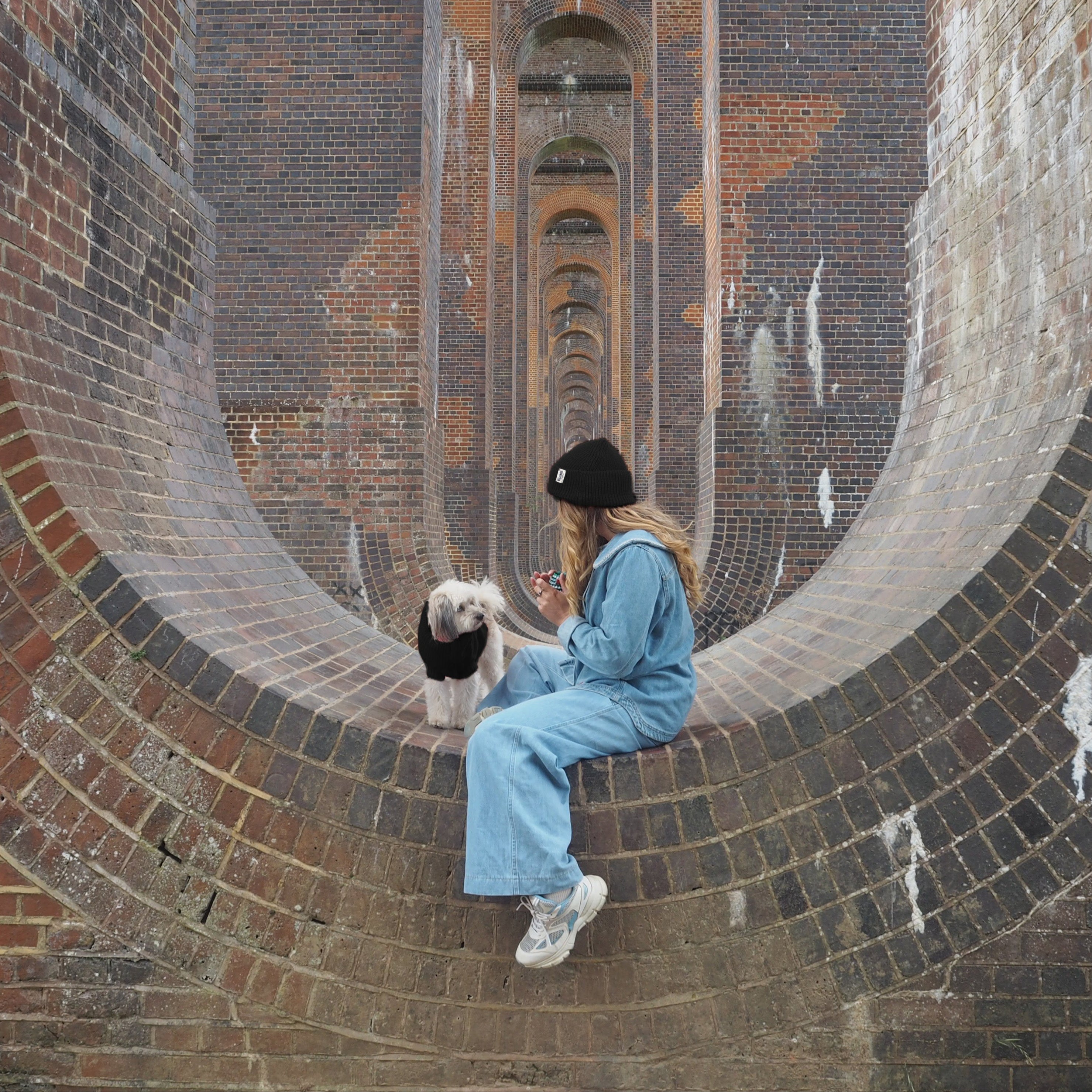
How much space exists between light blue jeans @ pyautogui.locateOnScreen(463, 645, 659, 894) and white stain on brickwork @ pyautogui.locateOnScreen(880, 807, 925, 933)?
0.85 meters

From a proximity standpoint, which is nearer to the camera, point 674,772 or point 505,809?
point 505,809

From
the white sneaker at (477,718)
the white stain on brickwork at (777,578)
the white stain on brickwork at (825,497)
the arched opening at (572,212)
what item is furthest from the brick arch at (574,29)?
the white sneaker at (477,718)

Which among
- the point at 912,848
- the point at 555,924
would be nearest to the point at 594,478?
the point at 555,924

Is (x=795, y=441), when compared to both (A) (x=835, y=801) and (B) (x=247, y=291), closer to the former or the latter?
(B) (x=247, y=291)

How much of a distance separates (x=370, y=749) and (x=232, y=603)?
1.00m

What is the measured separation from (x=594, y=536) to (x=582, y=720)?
0.55 metres

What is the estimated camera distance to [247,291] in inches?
408

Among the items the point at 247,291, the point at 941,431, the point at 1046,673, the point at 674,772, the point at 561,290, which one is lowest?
the point at 674,772

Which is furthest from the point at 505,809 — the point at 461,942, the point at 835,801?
the point at 835,801

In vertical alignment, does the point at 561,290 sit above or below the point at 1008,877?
above

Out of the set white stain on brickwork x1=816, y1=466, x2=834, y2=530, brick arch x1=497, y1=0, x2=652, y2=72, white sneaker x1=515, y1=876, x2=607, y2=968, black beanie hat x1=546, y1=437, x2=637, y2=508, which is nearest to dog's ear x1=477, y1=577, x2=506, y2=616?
black beanie hat x1=546, y1=437, x2=637, y2=508

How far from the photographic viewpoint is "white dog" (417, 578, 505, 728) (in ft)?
11.6

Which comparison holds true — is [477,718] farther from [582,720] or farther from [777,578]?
[777,578]

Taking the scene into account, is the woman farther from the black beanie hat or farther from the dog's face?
the dog's face
